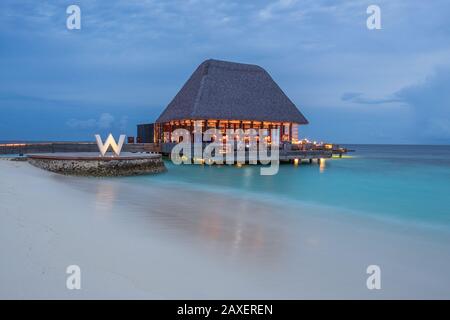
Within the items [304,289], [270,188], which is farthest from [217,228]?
[270,188]

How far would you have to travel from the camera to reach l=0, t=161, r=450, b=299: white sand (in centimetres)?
447

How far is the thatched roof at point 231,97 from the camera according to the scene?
2906 centimetres

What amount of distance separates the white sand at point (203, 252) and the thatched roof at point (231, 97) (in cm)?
1928

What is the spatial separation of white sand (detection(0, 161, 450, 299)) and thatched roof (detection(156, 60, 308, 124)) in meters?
19.3

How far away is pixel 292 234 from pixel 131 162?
A: 12.6 meters

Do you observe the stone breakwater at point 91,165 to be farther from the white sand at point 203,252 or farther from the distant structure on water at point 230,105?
the distant structure on water at point 230,105

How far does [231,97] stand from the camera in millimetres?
30672
